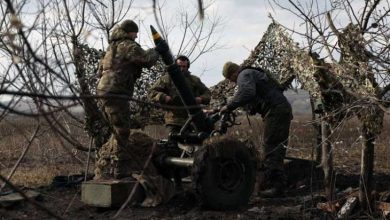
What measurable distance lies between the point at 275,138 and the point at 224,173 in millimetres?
1252

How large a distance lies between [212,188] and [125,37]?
6.70ft

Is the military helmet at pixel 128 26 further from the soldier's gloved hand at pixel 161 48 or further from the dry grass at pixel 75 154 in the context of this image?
the dry grass at pixel 75 154

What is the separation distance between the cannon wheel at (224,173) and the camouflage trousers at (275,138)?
0.64 meters

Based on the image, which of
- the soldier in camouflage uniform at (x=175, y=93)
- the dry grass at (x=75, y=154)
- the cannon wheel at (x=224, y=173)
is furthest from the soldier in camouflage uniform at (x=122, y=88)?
the dry grass at (x=75, y=154)

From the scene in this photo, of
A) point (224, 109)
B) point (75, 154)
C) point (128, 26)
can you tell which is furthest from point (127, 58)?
point (75, 154)

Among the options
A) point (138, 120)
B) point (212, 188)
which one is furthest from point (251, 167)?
point (138, 120)

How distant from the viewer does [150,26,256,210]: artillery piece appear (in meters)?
6.61

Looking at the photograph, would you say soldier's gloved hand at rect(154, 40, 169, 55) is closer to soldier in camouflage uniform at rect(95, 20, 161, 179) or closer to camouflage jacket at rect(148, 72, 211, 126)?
soldier in camouflage uniform at rect(95, 20, 161, 179)

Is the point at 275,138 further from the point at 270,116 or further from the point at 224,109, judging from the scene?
the point at 224,109

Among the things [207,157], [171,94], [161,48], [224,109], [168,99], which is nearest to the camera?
[207,157]

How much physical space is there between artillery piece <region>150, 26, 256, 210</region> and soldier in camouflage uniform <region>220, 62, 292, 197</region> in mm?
568

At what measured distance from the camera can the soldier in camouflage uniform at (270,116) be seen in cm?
780

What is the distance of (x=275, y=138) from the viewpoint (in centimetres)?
797

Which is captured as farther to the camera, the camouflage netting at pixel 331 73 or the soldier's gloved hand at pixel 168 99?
the soldier's gloved hand at pixel 168 99
